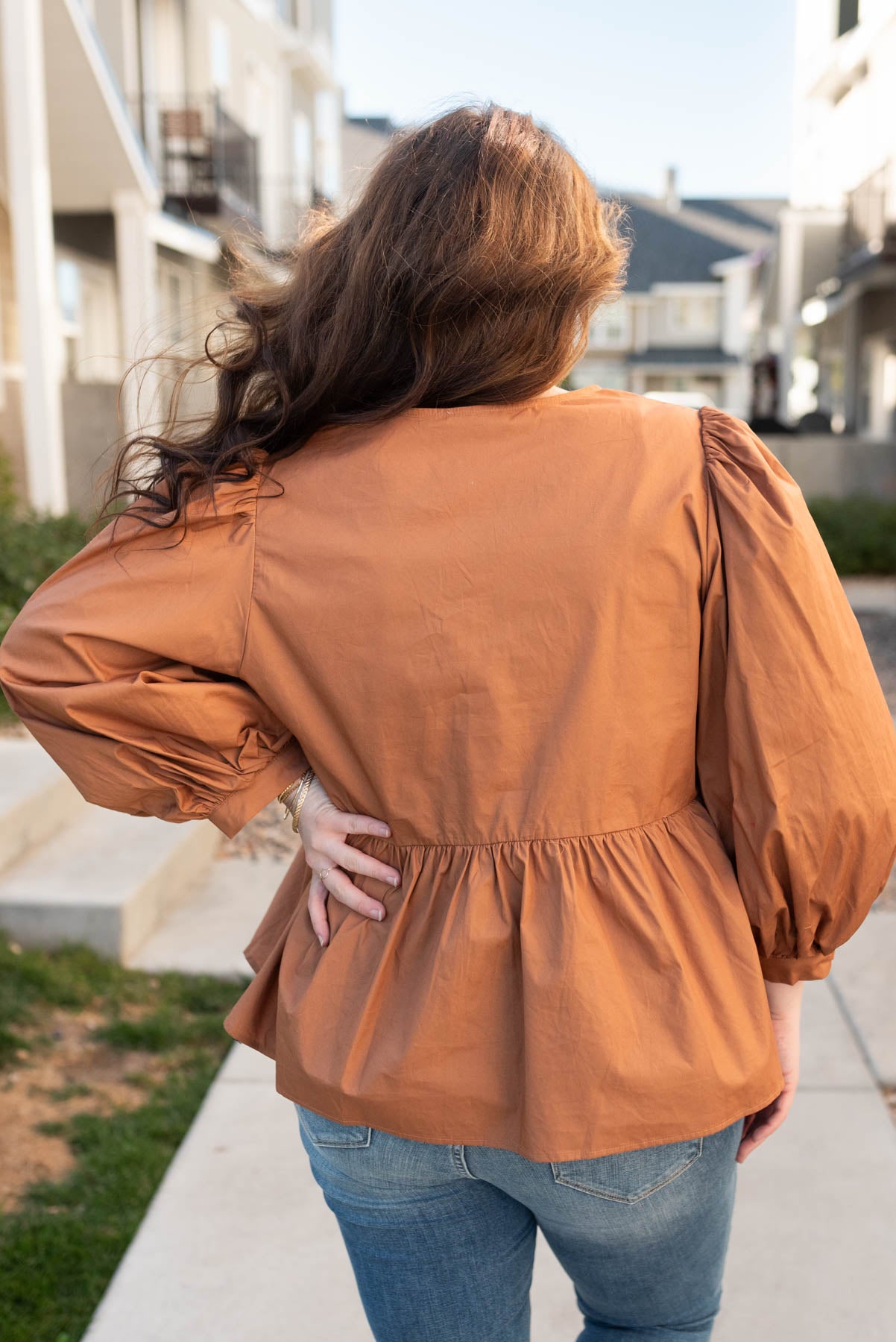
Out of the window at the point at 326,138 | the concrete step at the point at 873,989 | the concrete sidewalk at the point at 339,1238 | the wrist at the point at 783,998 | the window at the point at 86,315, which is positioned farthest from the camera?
the window at the point at 326,138

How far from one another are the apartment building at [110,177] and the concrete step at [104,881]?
3.23 meters

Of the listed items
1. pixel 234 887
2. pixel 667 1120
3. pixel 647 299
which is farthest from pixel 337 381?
pixel 647 299

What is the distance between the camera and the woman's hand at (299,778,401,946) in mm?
1233

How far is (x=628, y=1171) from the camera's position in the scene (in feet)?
3.86

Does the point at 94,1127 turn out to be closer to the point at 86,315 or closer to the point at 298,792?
the point at 298,792

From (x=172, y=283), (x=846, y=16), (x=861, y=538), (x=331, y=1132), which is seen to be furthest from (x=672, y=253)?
(x=331, y=1132)

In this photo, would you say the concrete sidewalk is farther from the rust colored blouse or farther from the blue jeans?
the rust colored blouse

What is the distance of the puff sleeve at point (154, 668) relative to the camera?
1.19 meters

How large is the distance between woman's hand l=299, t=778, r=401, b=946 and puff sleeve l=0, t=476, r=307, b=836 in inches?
2.7

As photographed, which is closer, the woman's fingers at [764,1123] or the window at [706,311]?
the woman's fingers at [764,1123]

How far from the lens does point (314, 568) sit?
115 centimetres

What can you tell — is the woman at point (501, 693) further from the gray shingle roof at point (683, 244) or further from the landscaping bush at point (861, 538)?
the gray shingle roof at point (683, 244)

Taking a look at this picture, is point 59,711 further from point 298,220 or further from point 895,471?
point 895,471

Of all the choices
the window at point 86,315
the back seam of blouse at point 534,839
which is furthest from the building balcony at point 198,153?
the back seam of blouse at point 534,839
